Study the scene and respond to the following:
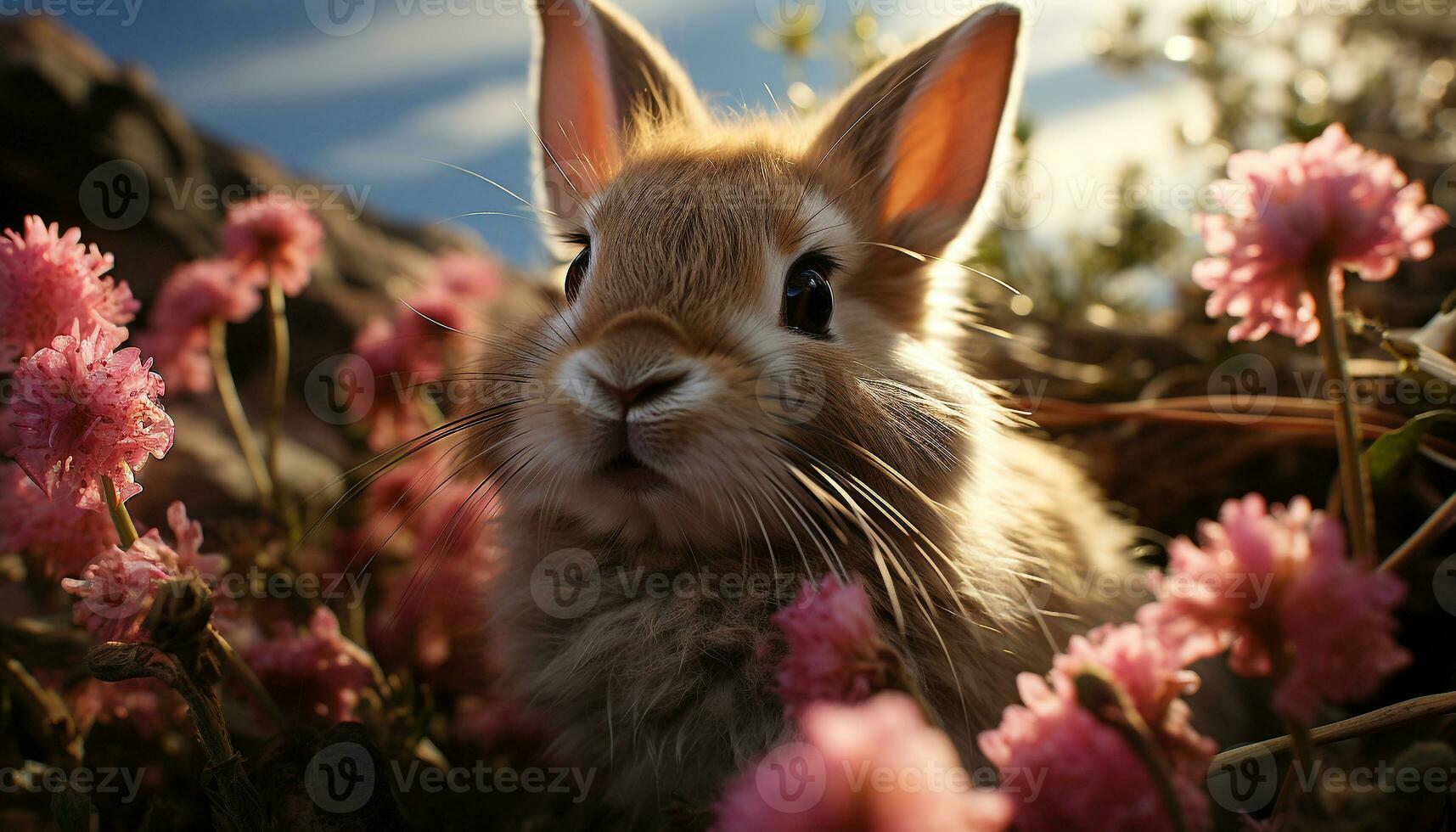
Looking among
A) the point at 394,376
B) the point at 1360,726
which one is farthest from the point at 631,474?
the point at 394,376

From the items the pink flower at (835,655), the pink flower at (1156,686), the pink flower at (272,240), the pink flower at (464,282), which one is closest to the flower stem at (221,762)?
the pink flower at (835,655)

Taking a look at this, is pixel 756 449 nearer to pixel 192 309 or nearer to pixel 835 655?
pixel 835 655

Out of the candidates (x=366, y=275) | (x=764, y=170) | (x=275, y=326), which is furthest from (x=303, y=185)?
(x=764, y=170)

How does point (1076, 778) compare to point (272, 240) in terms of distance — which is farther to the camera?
point (272, 240)

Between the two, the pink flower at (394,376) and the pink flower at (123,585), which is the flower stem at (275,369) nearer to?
the pink flower at (394,376)

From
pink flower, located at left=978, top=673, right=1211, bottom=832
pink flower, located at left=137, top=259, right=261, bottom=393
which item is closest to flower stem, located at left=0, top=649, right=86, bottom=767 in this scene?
pink flower, located at left=137, top=259, right=261, bottom=393

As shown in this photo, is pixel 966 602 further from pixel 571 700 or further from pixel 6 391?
pixel 6 391
